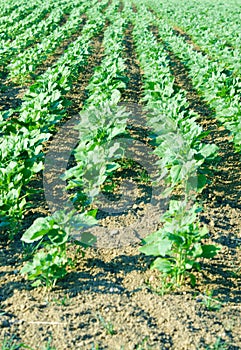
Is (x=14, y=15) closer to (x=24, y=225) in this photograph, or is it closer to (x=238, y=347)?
(x=24, y=225)

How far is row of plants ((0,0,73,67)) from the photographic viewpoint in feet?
35.1

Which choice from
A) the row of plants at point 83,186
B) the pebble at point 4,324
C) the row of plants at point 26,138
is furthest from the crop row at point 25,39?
the pebble at point 4,324

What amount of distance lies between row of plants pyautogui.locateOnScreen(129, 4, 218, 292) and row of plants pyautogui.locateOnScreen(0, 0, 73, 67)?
3.70 meters

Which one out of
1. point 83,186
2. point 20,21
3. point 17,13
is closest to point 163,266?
point 83,186

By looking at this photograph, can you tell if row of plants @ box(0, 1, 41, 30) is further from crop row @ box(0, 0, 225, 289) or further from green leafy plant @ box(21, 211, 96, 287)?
green leafy plant @ box(21, 211, 96, 287)

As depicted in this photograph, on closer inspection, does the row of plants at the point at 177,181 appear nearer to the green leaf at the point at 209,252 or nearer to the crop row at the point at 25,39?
the green leaf at the point at 209,252

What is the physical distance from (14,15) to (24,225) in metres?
14.3

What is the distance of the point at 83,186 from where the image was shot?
4.75 meters

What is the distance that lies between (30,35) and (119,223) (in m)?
9.94

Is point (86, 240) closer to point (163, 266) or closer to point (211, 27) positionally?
point (163, 266)

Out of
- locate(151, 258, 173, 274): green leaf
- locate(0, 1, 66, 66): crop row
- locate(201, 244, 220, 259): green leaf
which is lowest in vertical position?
locate(151, 258, 173, 274): green leaf

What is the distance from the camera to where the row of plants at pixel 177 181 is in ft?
11.6

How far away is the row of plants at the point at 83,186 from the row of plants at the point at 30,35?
349cm

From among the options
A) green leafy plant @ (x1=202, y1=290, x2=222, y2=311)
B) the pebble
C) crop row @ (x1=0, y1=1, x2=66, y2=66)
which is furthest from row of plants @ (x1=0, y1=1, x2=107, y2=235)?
green leafy plant @ (x1=202, y1=290, x2=222, y2=311)
